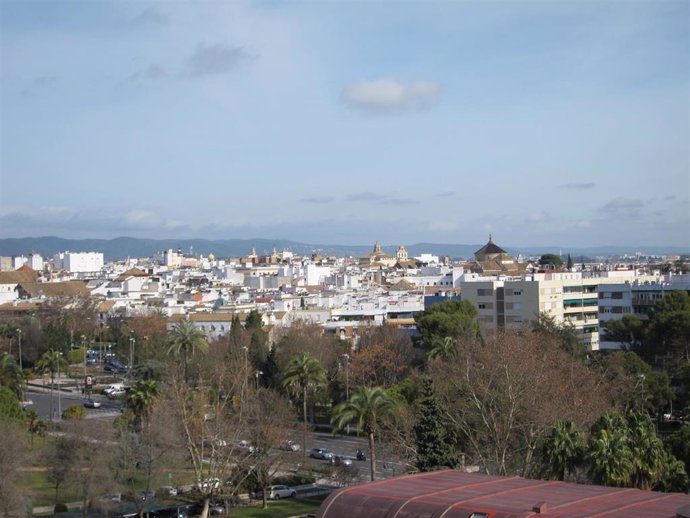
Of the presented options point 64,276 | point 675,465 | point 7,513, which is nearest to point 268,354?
point 7,513

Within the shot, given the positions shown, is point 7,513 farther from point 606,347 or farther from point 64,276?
point 64,276

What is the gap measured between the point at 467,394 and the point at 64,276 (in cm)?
15828

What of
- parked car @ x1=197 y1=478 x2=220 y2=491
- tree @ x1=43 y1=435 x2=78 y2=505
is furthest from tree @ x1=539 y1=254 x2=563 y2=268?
tree @ x1=43 y1=435 x2=78 y2=505

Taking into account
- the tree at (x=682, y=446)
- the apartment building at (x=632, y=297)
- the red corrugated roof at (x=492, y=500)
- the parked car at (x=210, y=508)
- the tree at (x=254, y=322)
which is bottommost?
the parked car at (x=210, y=508)

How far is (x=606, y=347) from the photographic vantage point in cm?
5806

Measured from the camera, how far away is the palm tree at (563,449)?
1093 inches

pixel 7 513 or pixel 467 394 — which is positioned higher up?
pixel 467 394

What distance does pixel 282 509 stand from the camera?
35.5 metres

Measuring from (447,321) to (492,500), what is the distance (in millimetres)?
39612

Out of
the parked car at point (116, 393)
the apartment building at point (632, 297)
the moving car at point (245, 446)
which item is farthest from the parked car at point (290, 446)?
the apartment building at point (632, 297)

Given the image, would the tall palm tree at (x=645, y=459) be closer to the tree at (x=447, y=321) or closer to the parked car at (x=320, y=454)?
the parked car at (x=320, y=454)

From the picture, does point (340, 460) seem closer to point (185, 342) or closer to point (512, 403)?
point (512, 403)

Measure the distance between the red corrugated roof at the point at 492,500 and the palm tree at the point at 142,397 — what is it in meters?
22.0

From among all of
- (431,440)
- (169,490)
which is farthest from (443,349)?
(431,440)
